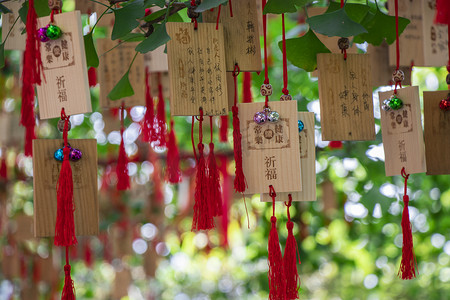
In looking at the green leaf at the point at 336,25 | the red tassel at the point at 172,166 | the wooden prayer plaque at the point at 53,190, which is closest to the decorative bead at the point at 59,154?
the wooden prayer plaque at the point at 53,190

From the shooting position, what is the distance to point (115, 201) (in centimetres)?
269

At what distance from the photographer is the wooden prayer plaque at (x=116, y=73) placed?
1075mm

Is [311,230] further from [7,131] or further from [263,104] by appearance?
[263,104]

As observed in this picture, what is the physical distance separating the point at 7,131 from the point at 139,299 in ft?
7.44

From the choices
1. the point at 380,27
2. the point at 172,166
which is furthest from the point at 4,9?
the point at 380,27

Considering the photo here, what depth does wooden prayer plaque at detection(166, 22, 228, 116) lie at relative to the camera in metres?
0.72

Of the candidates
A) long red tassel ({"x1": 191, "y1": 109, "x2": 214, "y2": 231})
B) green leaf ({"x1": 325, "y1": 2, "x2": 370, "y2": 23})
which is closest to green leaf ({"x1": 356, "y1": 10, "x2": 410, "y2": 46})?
green leaf ({"x1": 325, "y1": 2, "x2": 370, "y2": 23})

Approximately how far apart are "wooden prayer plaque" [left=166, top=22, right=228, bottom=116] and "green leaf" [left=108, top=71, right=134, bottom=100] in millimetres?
310

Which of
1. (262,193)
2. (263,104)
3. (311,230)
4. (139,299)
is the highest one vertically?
(263,104)

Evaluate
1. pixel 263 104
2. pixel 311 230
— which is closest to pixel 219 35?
pixel 263 104

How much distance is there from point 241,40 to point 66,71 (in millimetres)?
227

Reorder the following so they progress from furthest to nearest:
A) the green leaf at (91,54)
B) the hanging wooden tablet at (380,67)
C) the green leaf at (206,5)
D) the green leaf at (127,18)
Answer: the hanging wooden tablet at (380,67), the green leaf at (91,54), the green leaf at (127,18), the green leaf at (206,5)

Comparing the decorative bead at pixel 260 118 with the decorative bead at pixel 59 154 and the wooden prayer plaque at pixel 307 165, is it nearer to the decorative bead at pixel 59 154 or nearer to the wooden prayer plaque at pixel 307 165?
the wooden prayer plaque at pixel 307 165

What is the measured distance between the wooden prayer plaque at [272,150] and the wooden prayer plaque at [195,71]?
4 cm
